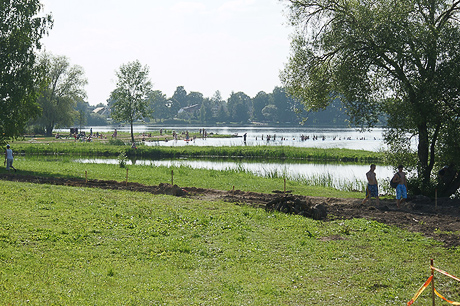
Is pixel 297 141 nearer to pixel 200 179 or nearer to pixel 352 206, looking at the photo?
pixel 200 179

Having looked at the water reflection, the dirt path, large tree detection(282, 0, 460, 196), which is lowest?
the water reflection

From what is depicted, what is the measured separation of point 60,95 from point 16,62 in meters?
62.6

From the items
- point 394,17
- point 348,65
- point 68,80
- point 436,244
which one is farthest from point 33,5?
point 68,80

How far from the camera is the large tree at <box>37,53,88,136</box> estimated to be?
8469 cm

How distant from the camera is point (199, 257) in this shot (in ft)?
40.6

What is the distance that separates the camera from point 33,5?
31828mm

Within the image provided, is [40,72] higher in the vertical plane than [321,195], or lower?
higher

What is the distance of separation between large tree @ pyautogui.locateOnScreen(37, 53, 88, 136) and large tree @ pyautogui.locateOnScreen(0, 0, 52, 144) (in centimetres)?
5521

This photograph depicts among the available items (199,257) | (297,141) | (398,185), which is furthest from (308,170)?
(297,141)

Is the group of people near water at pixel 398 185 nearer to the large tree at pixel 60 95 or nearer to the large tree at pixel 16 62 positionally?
the large tree at pixel 16 62

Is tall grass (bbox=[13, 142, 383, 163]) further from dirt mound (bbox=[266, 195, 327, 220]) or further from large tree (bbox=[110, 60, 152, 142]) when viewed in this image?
dirt mound (bbox=[266, 195, 327, 220])

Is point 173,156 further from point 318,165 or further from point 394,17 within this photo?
point 394,17

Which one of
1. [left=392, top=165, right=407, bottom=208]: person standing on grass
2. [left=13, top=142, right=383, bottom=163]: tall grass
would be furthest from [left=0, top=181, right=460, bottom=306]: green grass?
[left=13, top=142, right=383, bottom=163]: tall grass

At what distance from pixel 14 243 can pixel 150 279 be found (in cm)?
460
